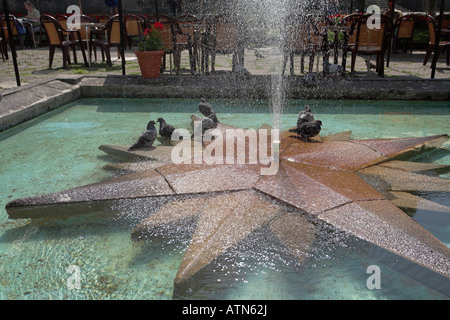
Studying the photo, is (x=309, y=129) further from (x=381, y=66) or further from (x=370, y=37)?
(x=370, y=37)

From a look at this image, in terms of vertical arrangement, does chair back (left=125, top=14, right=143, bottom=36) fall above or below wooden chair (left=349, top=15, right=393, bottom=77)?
above

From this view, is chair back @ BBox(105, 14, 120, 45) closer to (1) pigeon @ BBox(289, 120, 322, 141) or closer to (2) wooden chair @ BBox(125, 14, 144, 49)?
(2) wooden chair @ BBox(125, 14, 144, 49)

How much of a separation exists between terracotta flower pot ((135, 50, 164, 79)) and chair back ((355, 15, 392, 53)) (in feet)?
11.7

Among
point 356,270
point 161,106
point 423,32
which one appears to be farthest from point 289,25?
point 423,32

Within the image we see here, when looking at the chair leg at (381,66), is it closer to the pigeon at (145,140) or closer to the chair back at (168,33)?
the chair back at (168,33)

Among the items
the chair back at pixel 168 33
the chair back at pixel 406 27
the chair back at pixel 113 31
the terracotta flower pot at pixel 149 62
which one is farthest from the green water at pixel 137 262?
the chair back at pixel 406 27

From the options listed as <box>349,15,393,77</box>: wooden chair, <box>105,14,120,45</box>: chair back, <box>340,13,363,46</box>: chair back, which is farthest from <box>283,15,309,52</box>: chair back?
<box>105,14,120,45</box>: chair back

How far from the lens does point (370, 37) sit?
6.75 metres

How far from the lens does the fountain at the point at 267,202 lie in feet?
6.24

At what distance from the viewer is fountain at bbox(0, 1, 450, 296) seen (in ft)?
6.24

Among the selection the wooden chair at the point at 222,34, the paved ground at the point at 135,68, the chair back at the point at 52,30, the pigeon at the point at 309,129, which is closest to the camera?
the pigeon at the point at 309,129

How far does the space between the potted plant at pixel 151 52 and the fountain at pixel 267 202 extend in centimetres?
362

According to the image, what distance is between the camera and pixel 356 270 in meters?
1.92

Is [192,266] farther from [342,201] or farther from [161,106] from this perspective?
[161,106]
